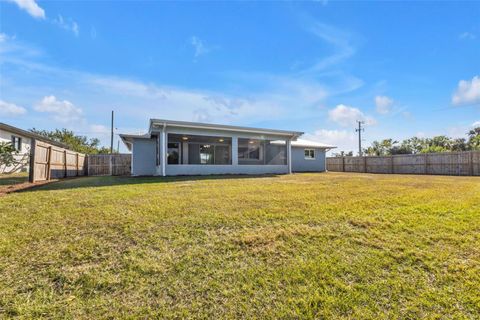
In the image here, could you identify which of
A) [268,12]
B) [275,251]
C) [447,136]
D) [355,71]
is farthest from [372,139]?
[275,251]

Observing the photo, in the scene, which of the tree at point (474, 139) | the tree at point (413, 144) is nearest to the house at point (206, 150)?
the tree at point (413, 144)

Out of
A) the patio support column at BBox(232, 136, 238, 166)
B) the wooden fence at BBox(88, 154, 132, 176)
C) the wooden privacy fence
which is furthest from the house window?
the wooden privacy fence

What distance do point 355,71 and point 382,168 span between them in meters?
10.8

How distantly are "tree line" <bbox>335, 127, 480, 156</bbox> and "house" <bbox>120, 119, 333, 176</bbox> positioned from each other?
2666 centimetres

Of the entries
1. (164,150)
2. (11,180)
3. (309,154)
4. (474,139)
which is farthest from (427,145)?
(11,180)

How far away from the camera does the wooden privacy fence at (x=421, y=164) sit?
1612 cm

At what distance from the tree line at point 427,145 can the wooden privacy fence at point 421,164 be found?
575 inches

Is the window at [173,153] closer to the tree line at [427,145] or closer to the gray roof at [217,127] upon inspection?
the gray roof at [217,127]

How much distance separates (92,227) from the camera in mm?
3797

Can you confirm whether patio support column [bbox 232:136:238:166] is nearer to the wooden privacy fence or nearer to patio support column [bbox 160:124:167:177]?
patio support column [bbox 160:124:167:177]

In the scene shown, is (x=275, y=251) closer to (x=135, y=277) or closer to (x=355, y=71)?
(x=135, y=277)

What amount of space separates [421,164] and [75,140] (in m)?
42.8

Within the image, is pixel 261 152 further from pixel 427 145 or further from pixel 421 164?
pixel 427 145

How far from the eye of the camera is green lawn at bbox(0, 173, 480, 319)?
220 cm
